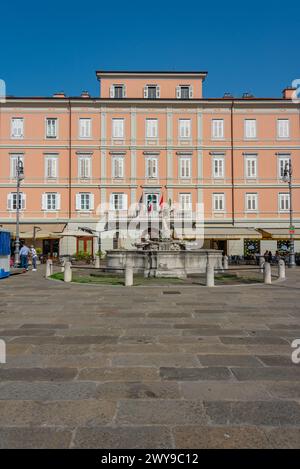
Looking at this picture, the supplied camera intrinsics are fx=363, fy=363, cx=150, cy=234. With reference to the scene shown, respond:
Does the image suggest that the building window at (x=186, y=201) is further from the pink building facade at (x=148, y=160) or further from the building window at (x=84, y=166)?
the building window at (x=84, y=166)

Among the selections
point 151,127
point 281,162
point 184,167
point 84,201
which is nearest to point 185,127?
point 151,127

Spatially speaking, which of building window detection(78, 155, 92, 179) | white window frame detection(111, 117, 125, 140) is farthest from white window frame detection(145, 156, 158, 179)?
building window detection(78, 155, 92, 179)

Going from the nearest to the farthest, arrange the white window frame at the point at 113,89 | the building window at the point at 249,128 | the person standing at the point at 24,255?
the person standing at the point at 24,255 < the building window at the point at 249,128 < the white window frame at the point at 113,89

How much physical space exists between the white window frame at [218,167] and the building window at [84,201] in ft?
41.5

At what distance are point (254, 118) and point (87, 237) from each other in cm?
2078

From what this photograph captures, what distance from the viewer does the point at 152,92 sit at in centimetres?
3819

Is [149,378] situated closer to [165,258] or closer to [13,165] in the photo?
[165,258]

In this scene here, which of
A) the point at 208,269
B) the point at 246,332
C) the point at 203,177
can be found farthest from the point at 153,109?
the point at 246,332

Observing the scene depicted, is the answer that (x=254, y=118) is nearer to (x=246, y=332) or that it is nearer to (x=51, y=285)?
(x=51, y=285)

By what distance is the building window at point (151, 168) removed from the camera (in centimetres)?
3653

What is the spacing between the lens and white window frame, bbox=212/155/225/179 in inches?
1453

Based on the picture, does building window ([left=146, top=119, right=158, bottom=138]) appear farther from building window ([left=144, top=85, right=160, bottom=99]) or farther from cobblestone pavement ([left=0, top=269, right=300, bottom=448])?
cobblestone pavement ([left=0, top=269, right=300, bottom=448])

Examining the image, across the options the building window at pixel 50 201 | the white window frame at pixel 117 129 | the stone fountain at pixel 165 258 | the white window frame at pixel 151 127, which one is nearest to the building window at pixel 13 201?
the building window at pixel 50 201

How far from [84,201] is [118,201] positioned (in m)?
3.44
